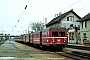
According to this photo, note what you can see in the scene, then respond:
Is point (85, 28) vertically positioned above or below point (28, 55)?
above

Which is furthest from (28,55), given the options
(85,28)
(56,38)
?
(85,28)

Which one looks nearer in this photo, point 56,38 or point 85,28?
point 56,38

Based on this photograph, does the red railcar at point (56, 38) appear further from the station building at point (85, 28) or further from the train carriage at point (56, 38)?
the station building at point (85, 28)

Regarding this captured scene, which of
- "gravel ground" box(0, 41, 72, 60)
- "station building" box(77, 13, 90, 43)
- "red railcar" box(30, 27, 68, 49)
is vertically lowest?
"gravel ground" box(0, 41, 72, 60)

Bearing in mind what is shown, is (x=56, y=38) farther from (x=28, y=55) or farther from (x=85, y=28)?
(x=85, y=28)

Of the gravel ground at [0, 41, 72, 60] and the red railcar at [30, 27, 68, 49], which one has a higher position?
the red railcar at [30, 27, 68, 49]

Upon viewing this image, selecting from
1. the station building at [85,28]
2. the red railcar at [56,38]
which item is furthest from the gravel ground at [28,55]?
the station building at [85,28]

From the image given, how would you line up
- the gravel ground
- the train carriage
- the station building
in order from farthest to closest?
1. the station building
2. the train carriage
3. the gravel ground

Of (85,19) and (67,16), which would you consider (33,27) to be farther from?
(85,19)

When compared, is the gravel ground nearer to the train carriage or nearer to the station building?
the train carriage

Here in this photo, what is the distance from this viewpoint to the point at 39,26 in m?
112

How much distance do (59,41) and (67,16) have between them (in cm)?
3865

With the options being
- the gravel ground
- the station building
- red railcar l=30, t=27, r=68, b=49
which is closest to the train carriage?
red railcar l=30, t=27, r=68, b=49

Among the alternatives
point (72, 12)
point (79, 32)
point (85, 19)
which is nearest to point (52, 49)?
point (85, 19)
